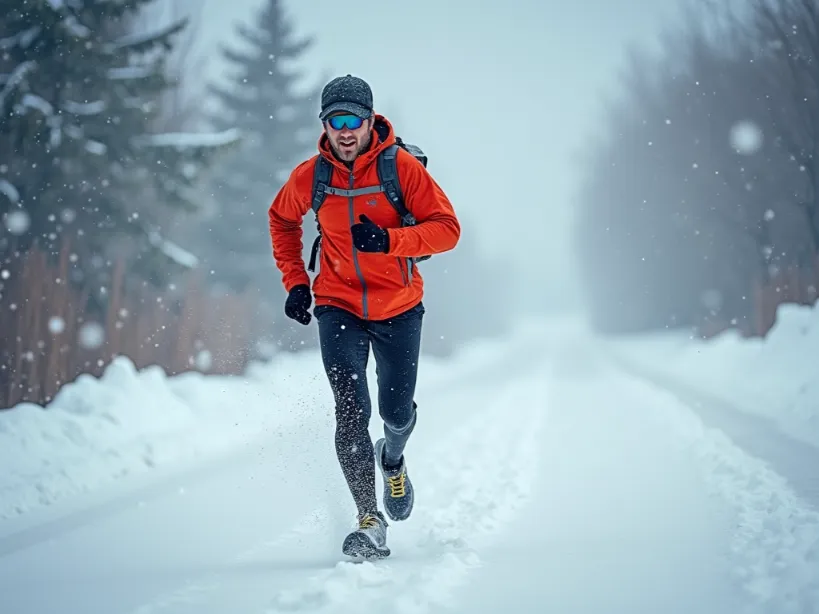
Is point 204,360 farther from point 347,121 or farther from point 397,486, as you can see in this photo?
point 347,121

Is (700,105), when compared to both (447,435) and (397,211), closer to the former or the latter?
(447,435)

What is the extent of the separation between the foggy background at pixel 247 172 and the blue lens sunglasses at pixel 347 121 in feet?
7.71

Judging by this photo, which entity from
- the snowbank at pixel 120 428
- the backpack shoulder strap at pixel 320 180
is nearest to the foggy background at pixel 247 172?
the snowbank at pixel 120 428

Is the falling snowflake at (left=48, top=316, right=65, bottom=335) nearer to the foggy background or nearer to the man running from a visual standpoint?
the foggy background

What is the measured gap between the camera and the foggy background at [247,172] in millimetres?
8102

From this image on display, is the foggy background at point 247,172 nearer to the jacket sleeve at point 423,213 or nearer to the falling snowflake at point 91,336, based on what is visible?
the falling snowflake at point 91,336

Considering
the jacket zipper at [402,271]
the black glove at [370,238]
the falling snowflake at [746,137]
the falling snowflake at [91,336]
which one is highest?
the falling snowflake at [746,137]

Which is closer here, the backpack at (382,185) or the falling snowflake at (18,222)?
the backpack at (382,185)

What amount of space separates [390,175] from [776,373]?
786cm

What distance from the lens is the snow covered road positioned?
2.53 metres

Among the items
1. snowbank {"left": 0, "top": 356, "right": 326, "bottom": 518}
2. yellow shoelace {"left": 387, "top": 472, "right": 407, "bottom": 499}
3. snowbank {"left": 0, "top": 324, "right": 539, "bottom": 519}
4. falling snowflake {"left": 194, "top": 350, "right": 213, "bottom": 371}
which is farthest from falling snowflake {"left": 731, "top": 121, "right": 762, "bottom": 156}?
yellow shoelace {"left": 387, "top": 472, "right": 407, "bottom": 499}

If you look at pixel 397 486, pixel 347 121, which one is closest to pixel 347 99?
pixel 347 121

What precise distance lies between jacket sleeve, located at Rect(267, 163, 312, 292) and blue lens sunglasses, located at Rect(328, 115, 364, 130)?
0.50 m

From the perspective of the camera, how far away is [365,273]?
3336 millimetres
